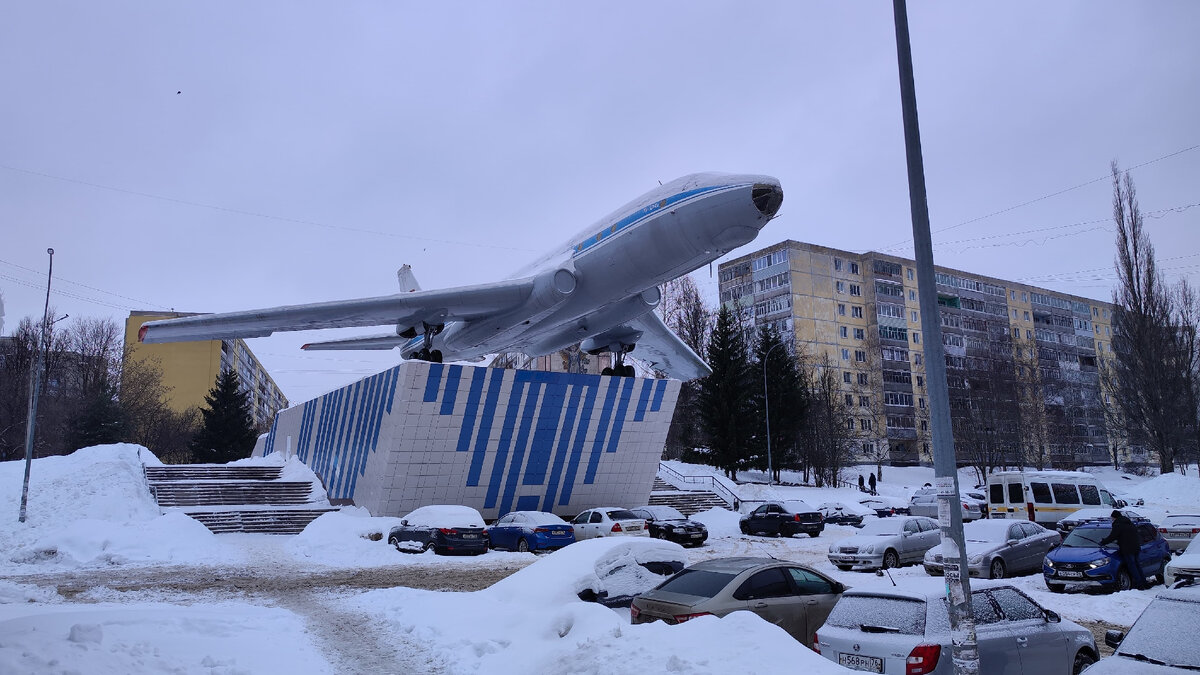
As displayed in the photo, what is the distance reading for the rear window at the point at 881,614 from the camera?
7.10 meters

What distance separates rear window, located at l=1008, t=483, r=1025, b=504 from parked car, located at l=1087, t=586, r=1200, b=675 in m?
18.9

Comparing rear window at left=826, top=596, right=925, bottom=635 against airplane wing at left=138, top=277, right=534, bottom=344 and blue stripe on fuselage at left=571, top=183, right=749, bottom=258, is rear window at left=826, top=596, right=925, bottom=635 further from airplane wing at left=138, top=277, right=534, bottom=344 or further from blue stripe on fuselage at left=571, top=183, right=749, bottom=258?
airplane wing at left=138, top=277, right=534, bottom=344

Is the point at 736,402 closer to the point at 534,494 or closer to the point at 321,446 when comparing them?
the point at 534,494

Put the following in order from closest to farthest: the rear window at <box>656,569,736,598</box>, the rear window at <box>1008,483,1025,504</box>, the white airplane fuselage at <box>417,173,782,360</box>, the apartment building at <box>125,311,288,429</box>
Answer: the rear window at <box>656,569,736,598</box> < the white airplane fuselage at <box>417,173,782,360</box> < the rear window at <box>1008,483,1025,504</box> < the apartment building at <box>125,311,288,429</box>

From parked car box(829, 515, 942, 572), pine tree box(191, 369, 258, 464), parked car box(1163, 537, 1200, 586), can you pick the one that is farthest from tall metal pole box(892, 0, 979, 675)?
pine tree box(191, 369, 258, 464)

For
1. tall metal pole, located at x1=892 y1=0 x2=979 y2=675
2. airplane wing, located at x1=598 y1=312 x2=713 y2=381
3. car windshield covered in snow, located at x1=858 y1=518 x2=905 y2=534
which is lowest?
car windshield covered in snow, located at x1=858 y1=518 x2=905 y2=534

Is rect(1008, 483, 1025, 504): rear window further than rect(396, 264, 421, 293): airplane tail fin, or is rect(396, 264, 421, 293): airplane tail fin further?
rect(396, 264, 421, 293): airplane tail fin

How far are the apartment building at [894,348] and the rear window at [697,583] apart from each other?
53.3m

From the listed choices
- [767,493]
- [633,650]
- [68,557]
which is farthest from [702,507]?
[633,650]

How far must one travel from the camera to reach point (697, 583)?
9.26 m

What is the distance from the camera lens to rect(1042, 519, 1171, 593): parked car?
14.1 m

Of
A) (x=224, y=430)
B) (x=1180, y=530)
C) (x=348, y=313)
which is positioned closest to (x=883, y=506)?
Answer: (x=1180, y=530)

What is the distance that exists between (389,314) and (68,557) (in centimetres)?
1116

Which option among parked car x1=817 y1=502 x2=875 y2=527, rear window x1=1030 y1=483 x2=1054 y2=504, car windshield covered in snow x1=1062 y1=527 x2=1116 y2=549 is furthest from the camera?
parked car x1=817 y1=502 x2=875 y2=527
